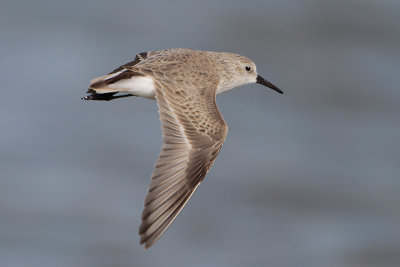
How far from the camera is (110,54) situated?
11539 millimetres

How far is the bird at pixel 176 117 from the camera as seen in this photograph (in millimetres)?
5191

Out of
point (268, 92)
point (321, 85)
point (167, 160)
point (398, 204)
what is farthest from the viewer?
point (321, 85)

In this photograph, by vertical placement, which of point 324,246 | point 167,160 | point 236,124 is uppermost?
point 167,160

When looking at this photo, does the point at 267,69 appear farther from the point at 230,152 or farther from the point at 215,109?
the point at 215,109

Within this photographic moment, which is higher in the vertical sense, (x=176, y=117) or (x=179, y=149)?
(x=176, y=117)

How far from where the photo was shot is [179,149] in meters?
5.55

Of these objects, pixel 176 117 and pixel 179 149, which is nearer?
pixel 179 149

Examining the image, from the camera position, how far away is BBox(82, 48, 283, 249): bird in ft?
17.0

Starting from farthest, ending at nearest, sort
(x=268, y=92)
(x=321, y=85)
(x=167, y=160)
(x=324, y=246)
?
(x=321, y=85) → (x=268, y=92) → (x=324, y=246) → (x=167, y=160)

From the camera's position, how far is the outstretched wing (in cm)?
514

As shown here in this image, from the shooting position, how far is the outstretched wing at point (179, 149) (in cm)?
514

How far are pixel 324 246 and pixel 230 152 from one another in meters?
1.70

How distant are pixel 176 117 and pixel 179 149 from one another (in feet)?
0.86

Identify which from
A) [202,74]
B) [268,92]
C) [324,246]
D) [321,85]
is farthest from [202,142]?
[321,85]
